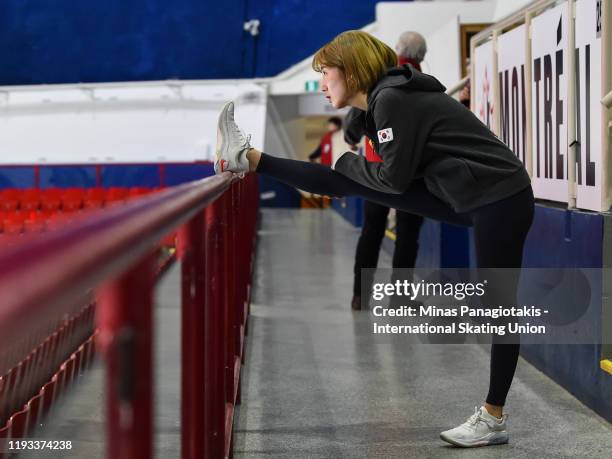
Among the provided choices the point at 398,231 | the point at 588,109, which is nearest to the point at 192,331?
the point at 588,109

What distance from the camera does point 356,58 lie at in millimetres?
2346

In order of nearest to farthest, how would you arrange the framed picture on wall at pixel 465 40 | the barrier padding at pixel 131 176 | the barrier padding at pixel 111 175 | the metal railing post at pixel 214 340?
the metal railing post at pixel 214 340 < the framed picture on wall at pixel 465 40 < the barrier padding at pixel 111 175 < the barrier padding at pixel 131 176

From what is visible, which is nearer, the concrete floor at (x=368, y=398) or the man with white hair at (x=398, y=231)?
the concrete floor at (x=368, y=398)

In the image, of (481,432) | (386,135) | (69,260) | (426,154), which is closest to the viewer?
(69,260)

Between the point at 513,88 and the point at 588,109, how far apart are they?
110 cm

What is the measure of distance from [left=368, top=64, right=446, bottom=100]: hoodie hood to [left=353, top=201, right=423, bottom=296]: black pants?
6.93 feet

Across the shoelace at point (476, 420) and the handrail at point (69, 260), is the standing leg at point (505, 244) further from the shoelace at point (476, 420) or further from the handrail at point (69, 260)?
the handrail at point (69, 260)

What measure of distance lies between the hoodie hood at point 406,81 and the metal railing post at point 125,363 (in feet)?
5.45

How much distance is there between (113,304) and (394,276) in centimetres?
394

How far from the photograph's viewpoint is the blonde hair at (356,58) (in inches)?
92.0

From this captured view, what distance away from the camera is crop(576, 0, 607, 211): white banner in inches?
112

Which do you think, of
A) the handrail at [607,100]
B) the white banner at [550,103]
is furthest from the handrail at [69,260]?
the white banner at [550,103]

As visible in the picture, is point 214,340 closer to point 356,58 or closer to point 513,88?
point 356,58

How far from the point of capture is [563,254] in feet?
10.4
